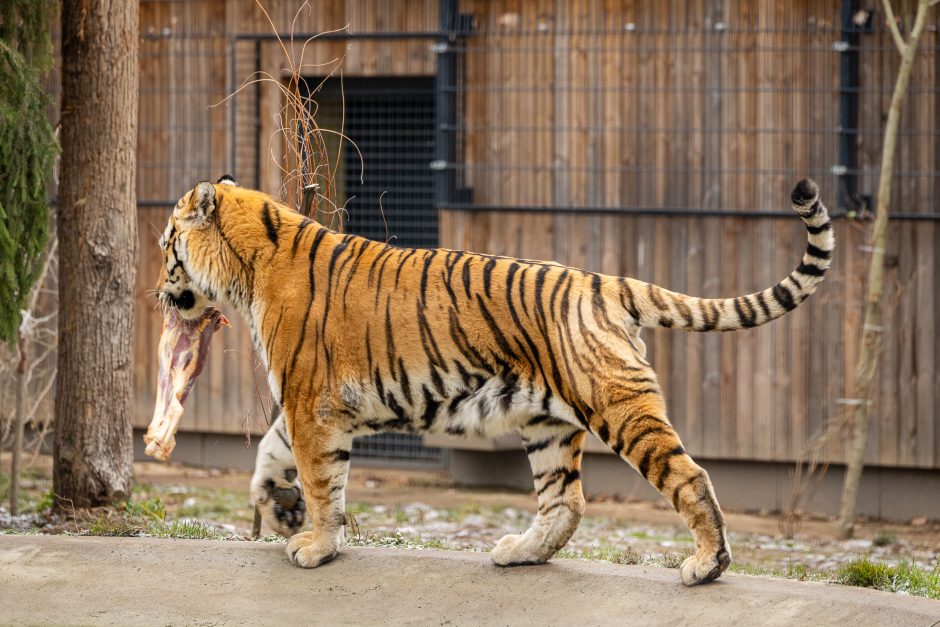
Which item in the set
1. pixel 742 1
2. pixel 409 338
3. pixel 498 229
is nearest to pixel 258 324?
pixel 409 338

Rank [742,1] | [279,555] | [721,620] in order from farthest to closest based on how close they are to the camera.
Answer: [742,1] → [279,555] → [721,620]

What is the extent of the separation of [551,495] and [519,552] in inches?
10.1

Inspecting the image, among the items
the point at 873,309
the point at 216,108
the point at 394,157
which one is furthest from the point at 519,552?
the point at 216,108

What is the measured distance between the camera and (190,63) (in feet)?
37.7

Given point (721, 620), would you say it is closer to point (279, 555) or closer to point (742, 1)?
point (279, 555)

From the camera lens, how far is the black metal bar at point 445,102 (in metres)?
10.6

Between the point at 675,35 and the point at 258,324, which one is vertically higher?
the point at 675,35

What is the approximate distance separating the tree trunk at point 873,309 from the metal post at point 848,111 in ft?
1.90

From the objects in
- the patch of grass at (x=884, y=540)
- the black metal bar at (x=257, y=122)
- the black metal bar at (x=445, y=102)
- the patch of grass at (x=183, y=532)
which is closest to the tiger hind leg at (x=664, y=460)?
the patch of grass at (x=183, y=532)

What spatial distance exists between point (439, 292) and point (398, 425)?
547 millimetres

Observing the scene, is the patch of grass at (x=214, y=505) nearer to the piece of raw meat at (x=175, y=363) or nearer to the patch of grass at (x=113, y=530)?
the patch of grass at (x=113, y=530)

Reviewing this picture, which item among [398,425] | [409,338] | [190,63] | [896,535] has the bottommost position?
[896,535]

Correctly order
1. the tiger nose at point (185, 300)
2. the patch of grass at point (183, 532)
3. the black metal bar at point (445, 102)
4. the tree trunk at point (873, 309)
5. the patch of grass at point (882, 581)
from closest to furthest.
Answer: the patch of grass at point (882, 581), the tiger nose at point (185, 300), the patch of grass at point (183, 532), the tree trunk at point (873, 309), the black metal bar at point (445, 102)

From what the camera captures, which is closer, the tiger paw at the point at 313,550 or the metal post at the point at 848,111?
the tiger paw at the point at 313,550
